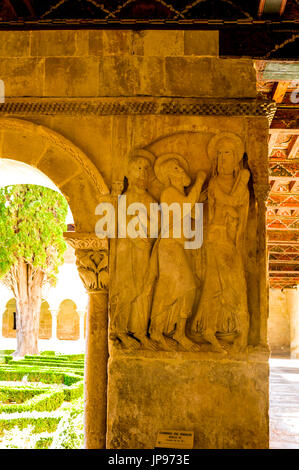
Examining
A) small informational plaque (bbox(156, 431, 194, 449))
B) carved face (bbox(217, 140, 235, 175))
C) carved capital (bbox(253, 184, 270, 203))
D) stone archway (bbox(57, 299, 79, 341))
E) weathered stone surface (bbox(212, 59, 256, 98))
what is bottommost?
stone archway (bbox(57, 299, 79, 341))

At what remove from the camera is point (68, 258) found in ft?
83.7

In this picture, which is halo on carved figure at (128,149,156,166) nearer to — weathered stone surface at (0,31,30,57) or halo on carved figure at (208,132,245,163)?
halo on carved figure at (208,132,245,163)

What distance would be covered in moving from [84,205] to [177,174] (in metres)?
0.84

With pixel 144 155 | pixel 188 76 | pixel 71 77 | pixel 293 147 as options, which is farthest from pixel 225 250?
pixel 293 147

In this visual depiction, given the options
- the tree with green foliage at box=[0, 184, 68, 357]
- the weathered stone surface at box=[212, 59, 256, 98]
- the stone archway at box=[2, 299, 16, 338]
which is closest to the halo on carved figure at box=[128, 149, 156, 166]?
the weathered stone surface at box=[212, 59, 256, 98]

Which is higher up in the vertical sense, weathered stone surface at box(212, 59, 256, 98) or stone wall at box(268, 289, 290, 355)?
weathered stone surface at box(212, 59, 256, 98)

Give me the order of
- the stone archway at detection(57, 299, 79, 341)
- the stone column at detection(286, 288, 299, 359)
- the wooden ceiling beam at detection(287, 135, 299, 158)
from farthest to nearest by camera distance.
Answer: the stone archway at detection(57, 299, 79, 341)
the stone column at detection(286, 288, 299, 359)
the wooden ceiling beam at detection(287, 135, 299, 158)

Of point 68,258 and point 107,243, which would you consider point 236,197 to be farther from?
point 68,258

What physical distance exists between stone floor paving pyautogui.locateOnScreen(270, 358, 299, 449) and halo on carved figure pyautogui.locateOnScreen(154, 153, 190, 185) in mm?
3608

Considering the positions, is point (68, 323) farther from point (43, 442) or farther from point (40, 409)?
point (43, 442)

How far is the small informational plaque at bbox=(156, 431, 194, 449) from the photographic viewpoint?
3680mm

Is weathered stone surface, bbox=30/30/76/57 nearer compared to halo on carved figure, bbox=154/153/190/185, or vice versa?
halo on carved figure, bbox=154/153/190/185

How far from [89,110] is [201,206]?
127 centimetres

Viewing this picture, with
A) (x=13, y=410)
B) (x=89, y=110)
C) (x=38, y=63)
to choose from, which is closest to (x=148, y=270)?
(x=89, y=110)
